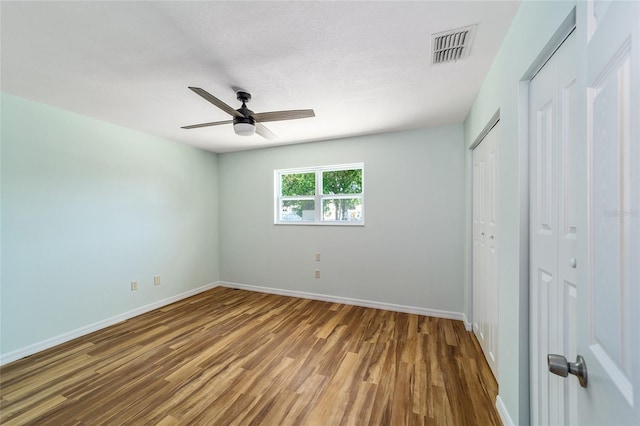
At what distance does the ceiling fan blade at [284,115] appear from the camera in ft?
6.45

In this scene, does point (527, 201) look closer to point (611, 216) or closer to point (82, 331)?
point (611, 216)

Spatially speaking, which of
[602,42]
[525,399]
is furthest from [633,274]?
[525,399]

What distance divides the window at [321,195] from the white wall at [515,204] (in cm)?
207

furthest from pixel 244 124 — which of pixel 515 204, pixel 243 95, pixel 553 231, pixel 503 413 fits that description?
pixel 503 413

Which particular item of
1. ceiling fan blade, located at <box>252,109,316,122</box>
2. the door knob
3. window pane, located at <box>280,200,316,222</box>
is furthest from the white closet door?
window pane, located at <box>280,200,316,222</box>

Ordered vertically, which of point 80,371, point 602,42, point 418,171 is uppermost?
point 418,171

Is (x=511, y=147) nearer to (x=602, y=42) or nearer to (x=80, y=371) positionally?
(x=602, y=42)

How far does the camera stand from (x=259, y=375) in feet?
6.56

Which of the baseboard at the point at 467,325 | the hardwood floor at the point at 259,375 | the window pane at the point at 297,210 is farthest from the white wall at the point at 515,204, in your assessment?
the window pane at the point at 297,210

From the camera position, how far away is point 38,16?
1368 mm

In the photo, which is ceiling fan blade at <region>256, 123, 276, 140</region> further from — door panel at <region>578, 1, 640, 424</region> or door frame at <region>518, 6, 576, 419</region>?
door panel at <region>578, 1, 640, 424</region>

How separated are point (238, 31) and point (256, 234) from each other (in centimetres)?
319

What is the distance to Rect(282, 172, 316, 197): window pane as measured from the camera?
3.97 meters

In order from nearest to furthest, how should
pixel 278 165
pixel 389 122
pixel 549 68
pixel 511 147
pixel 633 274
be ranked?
pixel 633 274
pixel 549 68
pixel 511 147
pixel 389 122
pixel 278 165
